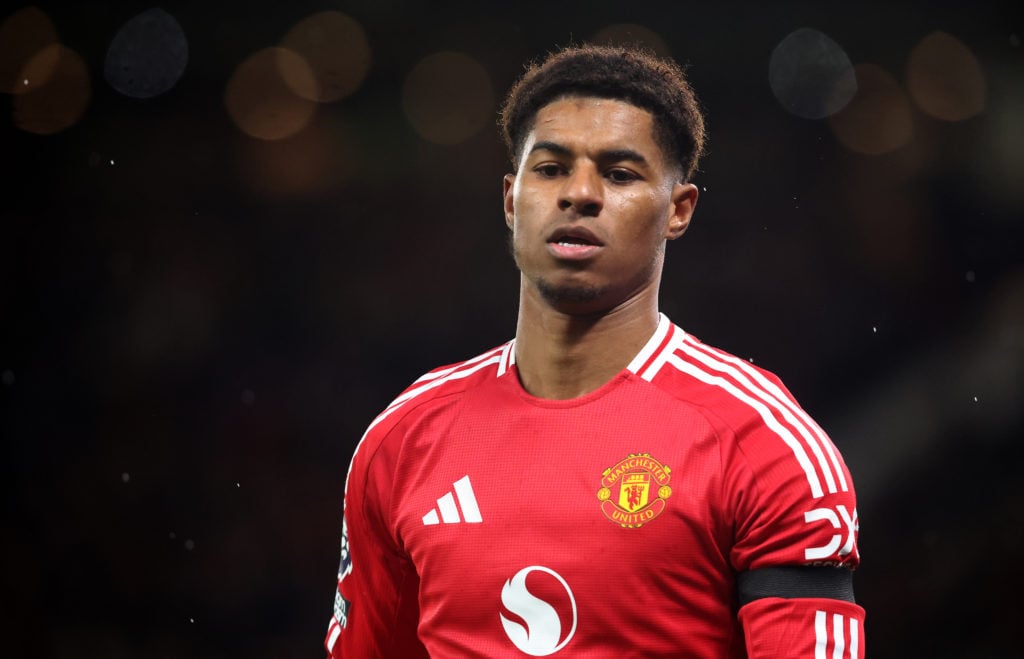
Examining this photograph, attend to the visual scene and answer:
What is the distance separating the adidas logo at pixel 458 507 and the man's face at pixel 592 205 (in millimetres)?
391

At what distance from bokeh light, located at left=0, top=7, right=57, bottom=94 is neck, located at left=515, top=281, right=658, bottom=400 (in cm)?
332

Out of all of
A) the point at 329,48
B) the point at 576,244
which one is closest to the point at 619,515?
the point at 576,244

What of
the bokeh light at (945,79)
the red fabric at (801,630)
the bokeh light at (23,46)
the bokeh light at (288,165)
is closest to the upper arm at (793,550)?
the red fabric at (801,630)

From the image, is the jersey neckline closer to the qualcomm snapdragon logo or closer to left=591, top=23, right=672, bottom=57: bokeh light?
the qualcomm snapdragon logo

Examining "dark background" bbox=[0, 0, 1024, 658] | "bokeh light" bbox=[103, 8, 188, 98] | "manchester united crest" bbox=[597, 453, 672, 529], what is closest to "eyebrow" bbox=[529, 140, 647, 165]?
"manchester united crest" bbox=[597, 453, 672, 529]

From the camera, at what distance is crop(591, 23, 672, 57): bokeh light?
4.41 metres

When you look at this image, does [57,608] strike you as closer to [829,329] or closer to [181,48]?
[181,48]

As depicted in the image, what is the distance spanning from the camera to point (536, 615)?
6.48 ft

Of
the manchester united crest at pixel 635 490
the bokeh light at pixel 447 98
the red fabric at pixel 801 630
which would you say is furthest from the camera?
the bokeh light at pixel 447 98

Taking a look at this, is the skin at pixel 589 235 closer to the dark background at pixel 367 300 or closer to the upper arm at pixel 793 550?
the upper arm at pixel 793 550

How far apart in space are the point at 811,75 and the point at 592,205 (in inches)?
105

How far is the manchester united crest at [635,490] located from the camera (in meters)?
1.93

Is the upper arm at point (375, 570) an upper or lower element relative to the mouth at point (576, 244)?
lower

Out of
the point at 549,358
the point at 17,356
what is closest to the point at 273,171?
the point at 17,356
